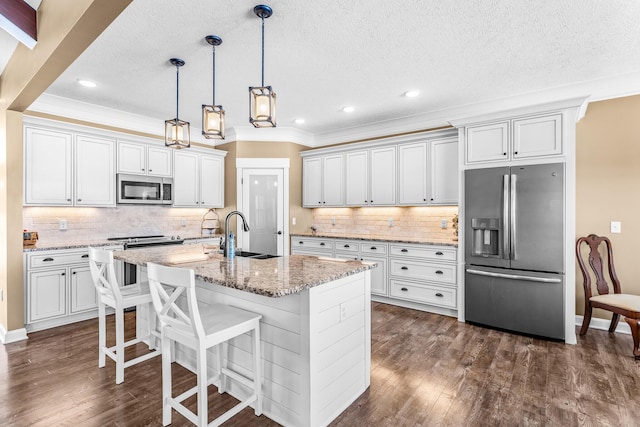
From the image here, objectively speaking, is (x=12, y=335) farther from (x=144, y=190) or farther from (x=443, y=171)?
(x=443, y=171)

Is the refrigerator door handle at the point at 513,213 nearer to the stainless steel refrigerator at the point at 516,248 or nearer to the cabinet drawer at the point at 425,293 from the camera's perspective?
the stainless steel refrigerator at the point at 516,248

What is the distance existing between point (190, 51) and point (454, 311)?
4.19m

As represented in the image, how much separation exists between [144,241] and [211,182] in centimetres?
160

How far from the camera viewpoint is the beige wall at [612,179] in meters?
3.58

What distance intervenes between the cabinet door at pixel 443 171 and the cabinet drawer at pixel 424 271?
2.97ft

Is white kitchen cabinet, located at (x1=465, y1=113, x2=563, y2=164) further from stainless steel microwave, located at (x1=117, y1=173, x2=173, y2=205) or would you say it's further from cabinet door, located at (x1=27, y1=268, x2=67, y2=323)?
cabinet door, located at (x1=27, y1=268, x2=67, y2=323)

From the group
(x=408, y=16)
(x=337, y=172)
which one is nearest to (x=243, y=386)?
(x=408, y=16)

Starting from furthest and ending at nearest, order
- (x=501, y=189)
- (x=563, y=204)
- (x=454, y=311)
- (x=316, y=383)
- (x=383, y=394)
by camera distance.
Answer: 1. (x=454, y=311)
2. (x=501, y=189)
3. (x=563, y=204)
4. (x=383, y=394)
5. (x=316, y=383)

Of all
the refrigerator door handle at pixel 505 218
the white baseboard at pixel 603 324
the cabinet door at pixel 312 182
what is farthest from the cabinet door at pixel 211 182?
the white baseboard at pixel 603 324

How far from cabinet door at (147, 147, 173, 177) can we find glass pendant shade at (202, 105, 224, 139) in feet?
9.28

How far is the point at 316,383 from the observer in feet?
6.51

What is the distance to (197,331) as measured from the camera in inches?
70.5

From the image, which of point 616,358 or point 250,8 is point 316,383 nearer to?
point 250,8

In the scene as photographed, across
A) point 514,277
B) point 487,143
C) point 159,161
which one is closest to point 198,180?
point 159,161
